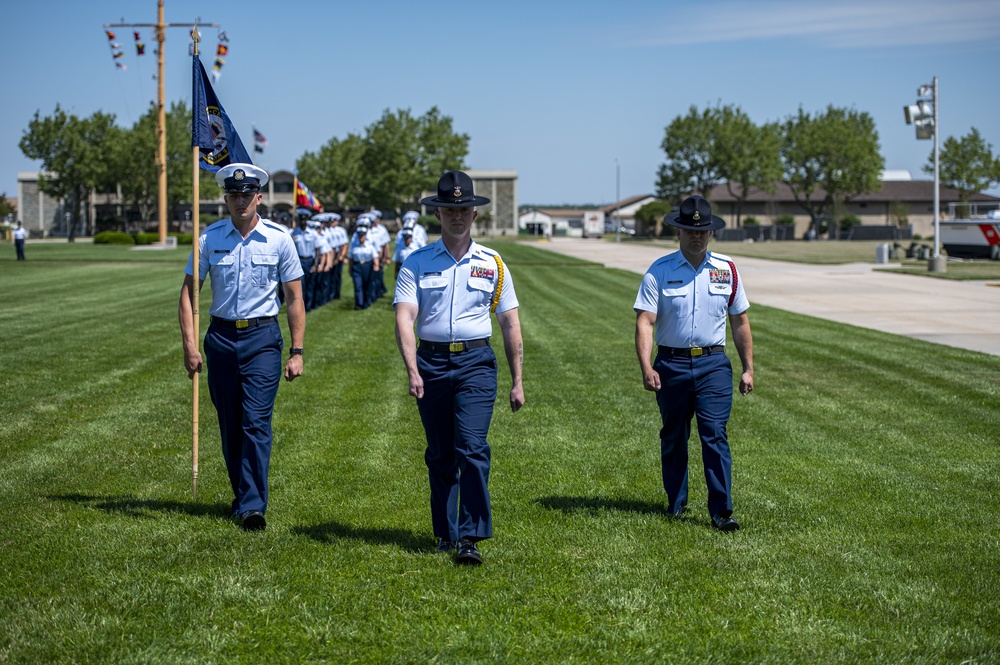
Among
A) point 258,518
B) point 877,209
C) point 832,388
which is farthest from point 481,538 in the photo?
point 877,209

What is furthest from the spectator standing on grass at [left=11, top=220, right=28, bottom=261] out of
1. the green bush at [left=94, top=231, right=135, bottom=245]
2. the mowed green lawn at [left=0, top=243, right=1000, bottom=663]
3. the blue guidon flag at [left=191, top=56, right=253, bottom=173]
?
the blue guidon flag at [left=191, top=56, right=253, bottom=173]

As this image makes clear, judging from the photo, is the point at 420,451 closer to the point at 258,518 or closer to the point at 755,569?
the point at 258,518

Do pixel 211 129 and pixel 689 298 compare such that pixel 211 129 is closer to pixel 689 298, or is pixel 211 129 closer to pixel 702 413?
pixel 689 298

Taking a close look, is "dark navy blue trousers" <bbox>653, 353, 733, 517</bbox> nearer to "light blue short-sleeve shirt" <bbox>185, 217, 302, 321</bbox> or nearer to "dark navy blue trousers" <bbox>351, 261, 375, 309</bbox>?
"light blue short-sleeve shirt" <bbox>185, 217, 302, 321</bbox>

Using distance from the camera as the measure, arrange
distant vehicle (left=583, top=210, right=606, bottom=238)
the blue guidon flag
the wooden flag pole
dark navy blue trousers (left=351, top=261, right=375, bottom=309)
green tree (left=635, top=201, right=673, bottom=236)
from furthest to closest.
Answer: distant vehicle (left=583, top=210, right=606, bottom=238) → green tree (left=635, top=201, right=673, bottom=236) → dark navy blue trousers (left=351, top=261, right=375, bottom=309) → the blue guidon flag → the wooden flag pole

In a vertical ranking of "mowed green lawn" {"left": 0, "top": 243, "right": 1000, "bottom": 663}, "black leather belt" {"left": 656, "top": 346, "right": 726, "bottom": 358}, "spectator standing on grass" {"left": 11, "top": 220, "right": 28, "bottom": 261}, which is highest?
"spectator standing on grass" {"left": 11, "top": 220, "right": 28, "bottom": 261}

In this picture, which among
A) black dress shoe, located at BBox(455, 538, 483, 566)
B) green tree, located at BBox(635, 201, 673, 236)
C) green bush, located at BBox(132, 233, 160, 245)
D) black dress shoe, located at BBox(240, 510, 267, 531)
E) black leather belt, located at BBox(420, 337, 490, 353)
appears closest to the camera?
black dress shoe, located at BBox(455, 538, 483, 566)

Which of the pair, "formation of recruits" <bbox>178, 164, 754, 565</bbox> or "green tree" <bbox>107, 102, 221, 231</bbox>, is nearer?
"formation of recruits" <bbox>178, 164, 754, 565</bbox>

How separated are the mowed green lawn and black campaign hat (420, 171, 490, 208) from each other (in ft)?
6.07

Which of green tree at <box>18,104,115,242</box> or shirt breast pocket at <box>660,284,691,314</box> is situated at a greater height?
green tree at <box>18,104,115,242</box>

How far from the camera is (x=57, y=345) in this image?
15.0m

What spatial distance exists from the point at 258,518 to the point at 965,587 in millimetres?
3770

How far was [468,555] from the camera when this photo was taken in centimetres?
560

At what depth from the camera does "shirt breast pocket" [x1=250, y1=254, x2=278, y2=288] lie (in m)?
6.43
